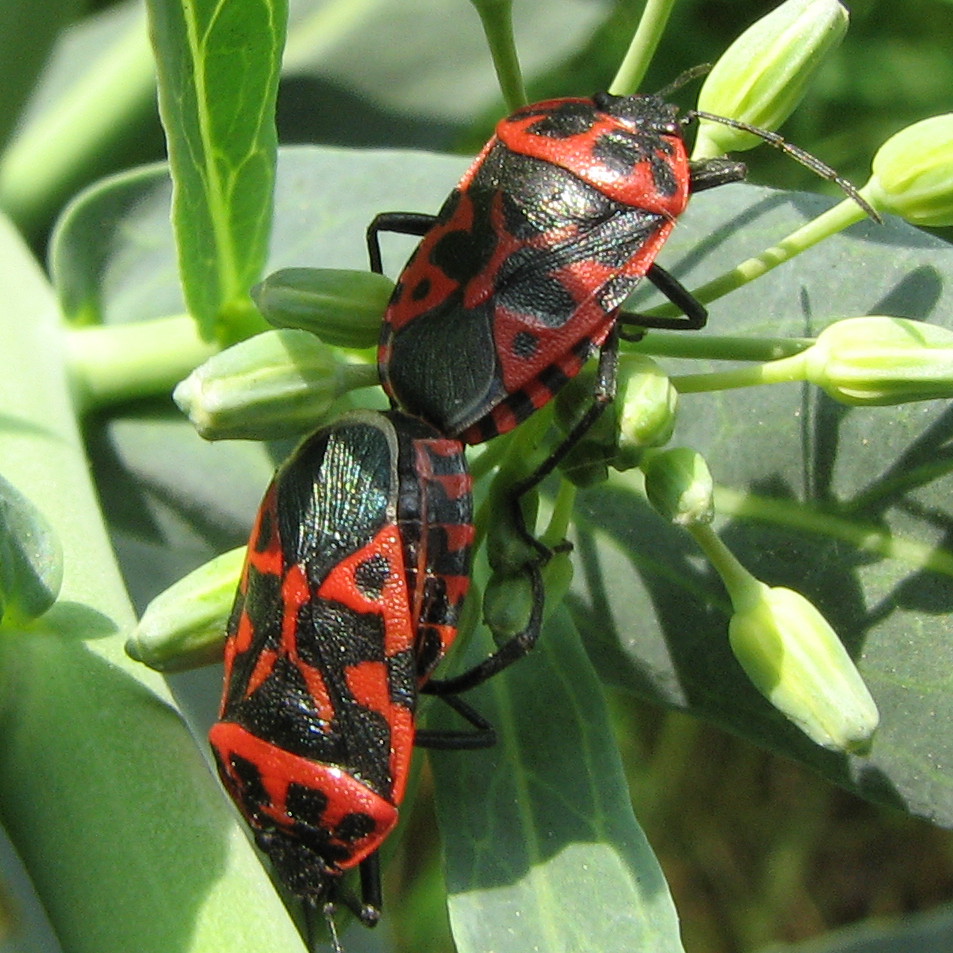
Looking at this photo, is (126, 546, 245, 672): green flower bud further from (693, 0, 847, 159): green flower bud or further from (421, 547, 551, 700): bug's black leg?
(693, 0, 847, 159): green flower bud

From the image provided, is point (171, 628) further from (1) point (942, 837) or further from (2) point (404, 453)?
(1) point (942, 837)

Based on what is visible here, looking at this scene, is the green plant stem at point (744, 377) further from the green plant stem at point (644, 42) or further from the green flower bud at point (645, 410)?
the green plant stem at point (644, 42)

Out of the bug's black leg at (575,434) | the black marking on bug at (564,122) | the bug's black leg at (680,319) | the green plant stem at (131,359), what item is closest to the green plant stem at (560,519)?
the bug's black leg at (575,434)

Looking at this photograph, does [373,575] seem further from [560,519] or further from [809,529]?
[809,529]

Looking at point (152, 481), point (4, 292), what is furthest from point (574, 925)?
point (4, 292)

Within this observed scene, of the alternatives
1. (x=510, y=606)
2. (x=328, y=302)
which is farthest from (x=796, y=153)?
(x=510, y=606)

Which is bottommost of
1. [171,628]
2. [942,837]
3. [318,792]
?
[942,837]

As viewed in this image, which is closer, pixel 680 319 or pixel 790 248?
pixel 790 248
